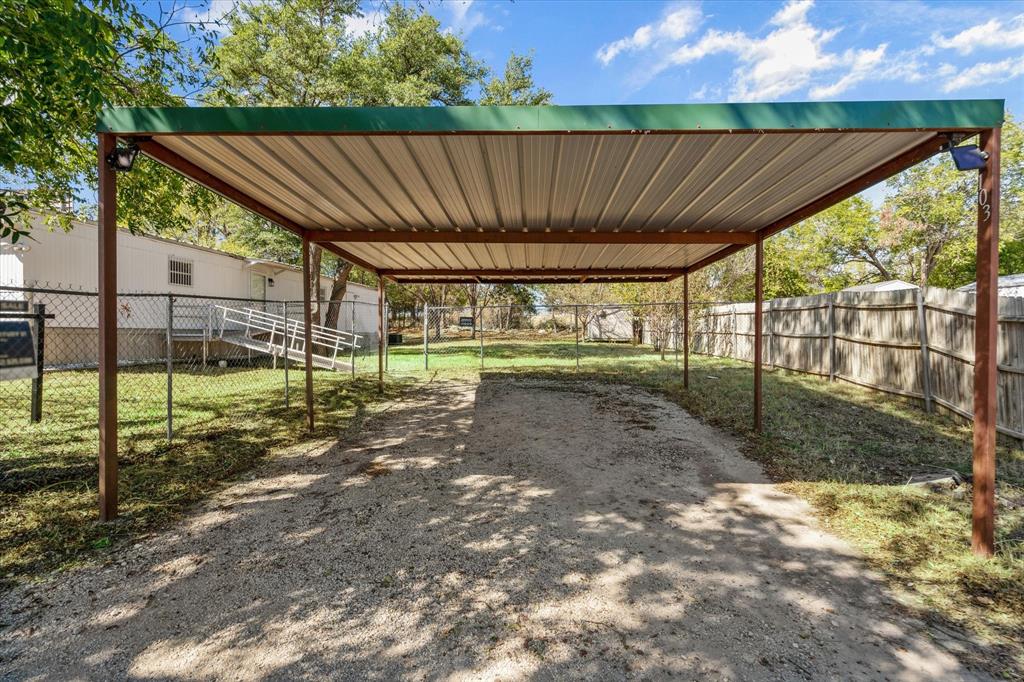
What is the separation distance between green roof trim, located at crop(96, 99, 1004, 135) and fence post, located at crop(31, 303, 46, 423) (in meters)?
2.36

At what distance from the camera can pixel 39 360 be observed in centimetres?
426

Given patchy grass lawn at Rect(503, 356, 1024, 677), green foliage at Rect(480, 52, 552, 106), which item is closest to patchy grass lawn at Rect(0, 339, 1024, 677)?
patchy grass lawn at Rect(503, 356, 1024, 677)

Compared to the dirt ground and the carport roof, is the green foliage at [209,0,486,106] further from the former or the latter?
the dirt ground

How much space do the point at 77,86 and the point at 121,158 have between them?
1.27 meters

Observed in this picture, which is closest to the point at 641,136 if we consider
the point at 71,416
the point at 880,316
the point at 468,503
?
the point at 468,503

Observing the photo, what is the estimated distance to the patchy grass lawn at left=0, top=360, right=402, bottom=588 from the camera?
3125 millimetres

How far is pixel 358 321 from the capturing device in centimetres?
2505

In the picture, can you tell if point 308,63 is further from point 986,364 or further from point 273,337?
point 986,364

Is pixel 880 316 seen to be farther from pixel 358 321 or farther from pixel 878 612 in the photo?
pixel 358 321

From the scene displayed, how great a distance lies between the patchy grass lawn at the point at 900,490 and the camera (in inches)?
94.3

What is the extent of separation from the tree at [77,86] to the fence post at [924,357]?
34.3ft

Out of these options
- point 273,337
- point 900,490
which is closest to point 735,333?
point 900,490

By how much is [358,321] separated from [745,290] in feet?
67.6

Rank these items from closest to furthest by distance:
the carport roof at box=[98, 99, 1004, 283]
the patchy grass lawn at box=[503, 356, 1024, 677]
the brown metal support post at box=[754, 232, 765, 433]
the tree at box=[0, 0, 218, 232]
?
the patchy grass lawn at box=[503, 356, 1024, 677] < the carport roof at box=[98, 99, 1004, 283] < the tree at box=[0, 0, 218, 232] < the brown metal support post at box=[754, 232, 765, 433]
